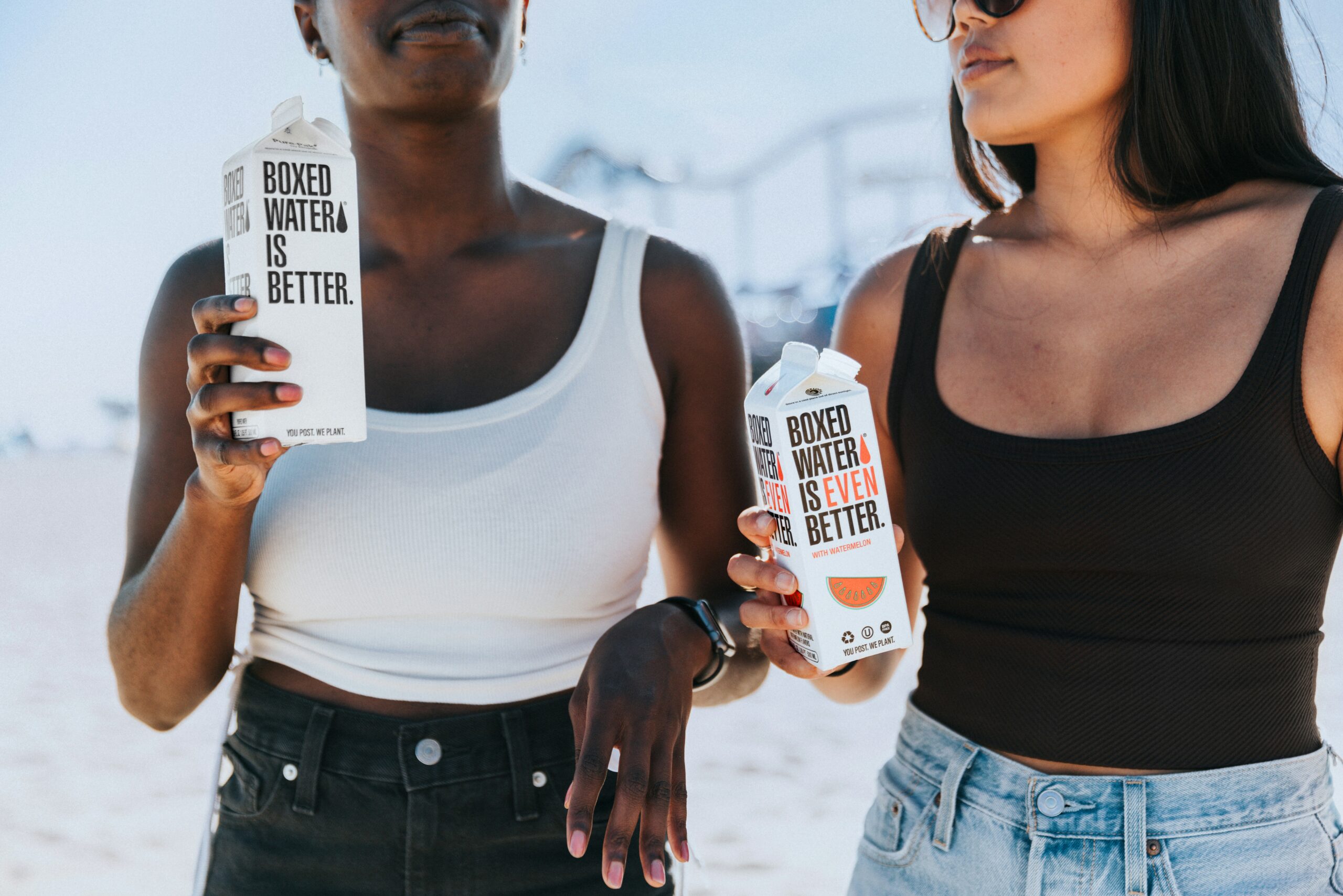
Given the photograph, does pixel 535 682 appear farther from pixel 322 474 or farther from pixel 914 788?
pixel 914 788

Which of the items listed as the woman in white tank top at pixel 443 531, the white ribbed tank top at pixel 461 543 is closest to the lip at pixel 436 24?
the woman in white tank top at pixel 443 531

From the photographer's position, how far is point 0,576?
11141 millimetres

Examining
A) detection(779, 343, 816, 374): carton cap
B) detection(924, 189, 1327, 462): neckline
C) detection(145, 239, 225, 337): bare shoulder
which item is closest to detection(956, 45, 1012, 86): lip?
detection(924, 189, 1327, 462): neckline

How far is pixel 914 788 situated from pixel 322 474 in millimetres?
1081

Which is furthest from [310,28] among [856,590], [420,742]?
[856,590]

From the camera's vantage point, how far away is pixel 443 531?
1.79 m

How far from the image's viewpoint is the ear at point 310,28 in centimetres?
204

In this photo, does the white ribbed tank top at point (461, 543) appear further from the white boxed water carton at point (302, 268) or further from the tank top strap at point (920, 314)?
the tank top strap at point (920, 314)

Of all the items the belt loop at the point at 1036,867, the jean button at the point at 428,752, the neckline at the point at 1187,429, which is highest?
the neckline at the point at 1187,429

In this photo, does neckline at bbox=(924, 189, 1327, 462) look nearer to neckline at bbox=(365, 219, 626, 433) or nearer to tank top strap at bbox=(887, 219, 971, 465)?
tank top strap at bbox=(887, 219, 971, 465)

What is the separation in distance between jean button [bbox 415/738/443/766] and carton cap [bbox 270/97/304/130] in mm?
923

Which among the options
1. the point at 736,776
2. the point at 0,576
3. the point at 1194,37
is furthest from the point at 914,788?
the point at 0,576

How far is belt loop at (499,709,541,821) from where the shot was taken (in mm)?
1717

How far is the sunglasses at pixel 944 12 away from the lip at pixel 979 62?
6cm
